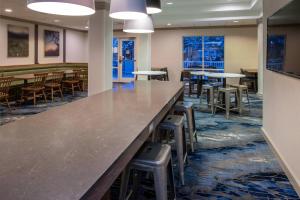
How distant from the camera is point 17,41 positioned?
30.3 ft

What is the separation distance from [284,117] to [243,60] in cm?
Result: 862

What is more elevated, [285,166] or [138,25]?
[138,25]

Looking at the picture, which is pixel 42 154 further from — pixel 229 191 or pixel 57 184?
pixel 229 191

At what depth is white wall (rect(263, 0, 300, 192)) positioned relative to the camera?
106 inches

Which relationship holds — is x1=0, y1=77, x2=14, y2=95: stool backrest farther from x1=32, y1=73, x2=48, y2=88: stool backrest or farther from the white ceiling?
the white ceiling

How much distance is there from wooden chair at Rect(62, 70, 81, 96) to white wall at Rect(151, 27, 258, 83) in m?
3.92

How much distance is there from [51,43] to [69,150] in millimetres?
10721

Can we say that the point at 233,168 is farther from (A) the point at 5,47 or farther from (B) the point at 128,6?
(A) the point at 5,47

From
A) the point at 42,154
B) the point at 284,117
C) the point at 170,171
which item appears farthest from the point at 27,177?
the point at 284,117

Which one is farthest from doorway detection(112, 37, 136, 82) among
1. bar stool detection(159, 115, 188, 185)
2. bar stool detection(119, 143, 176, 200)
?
bar stool detection(119, 143, 176, 200)

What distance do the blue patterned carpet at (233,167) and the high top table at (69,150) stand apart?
109 cm

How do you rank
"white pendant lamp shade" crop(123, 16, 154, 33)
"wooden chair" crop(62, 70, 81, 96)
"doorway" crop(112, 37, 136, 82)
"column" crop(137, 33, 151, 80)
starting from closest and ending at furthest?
"white pendant lamp shade" crop(123, 16, 154, 33) → "wooden chair" crop(62, 70, 81, 96) → "column" crop(137, 33, 151, 80) → "doorway" crop(112, 37, 136, 82)

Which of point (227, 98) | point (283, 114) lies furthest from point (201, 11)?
Answer: point (283, 114)

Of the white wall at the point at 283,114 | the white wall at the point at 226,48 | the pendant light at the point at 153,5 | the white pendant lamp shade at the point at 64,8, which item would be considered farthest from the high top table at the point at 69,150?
the white wall at the point at 226,48
